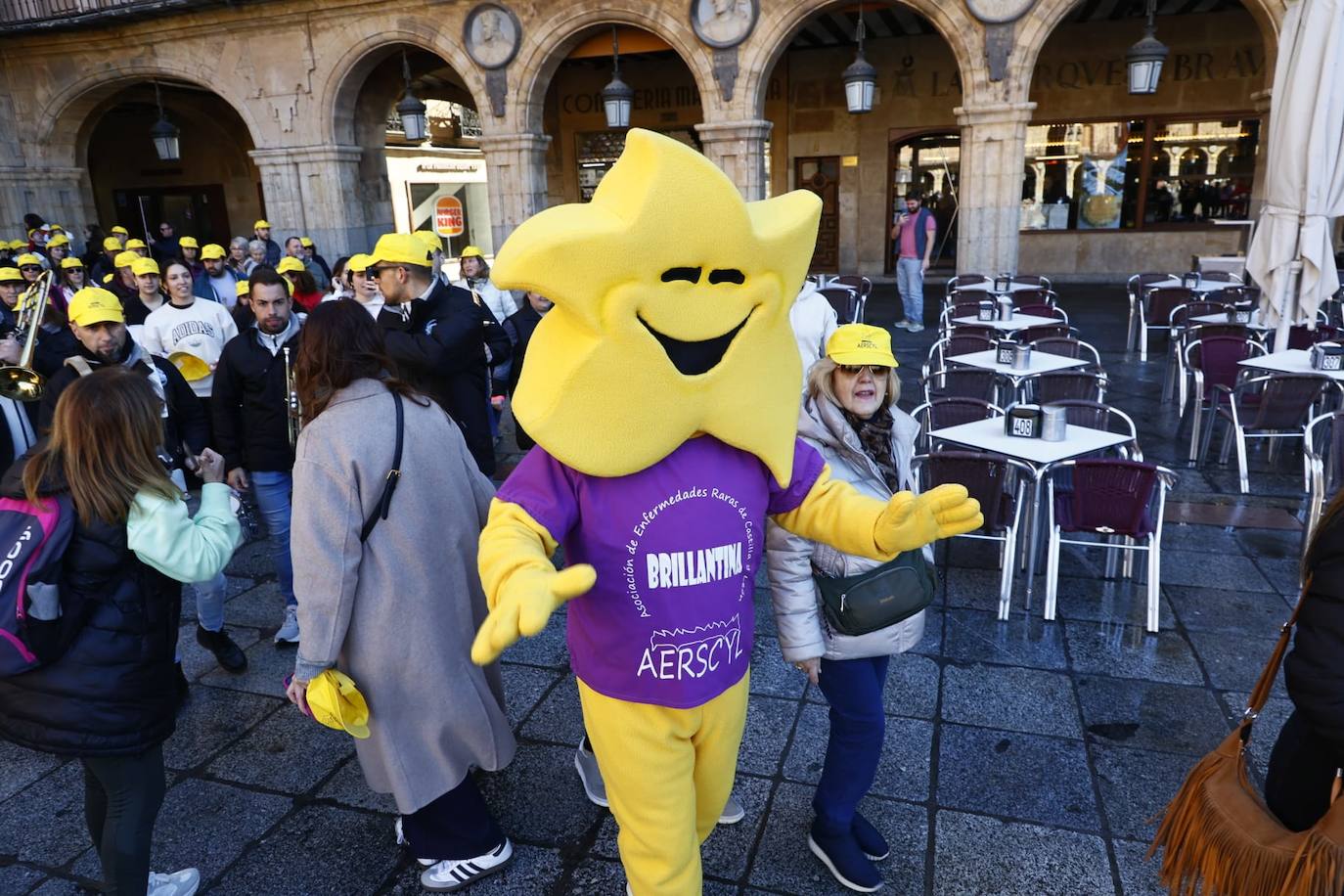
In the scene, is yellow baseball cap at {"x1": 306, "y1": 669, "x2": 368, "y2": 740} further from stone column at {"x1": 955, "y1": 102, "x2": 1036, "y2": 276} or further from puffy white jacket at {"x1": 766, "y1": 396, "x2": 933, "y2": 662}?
stone column at {"x1": 955, "y1": 102, "x2": 1036, "y2": 276}

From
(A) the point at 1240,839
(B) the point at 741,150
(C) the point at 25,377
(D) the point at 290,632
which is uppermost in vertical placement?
(B) the point at 741,150

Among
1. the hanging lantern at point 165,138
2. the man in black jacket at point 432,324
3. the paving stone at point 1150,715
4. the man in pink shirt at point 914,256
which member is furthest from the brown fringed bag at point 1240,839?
the hanging lantern at point 165,138

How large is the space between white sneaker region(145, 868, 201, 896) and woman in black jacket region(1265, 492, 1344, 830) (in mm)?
2877

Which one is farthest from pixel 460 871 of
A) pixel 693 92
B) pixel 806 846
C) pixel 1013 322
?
pixel 693 92

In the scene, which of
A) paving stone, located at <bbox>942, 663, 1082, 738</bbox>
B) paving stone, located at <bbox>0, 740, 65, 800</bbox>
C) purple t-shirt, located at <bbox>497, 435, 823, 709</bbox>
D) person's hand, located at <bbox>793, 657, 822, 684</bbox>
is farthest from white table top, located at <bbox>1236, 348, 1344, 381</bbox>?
paving stone, located at <bbox>0, 740, 65, 800</bbox>

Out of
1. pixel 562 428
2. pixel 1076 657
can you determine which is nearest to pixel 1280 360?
pixel 1076 657

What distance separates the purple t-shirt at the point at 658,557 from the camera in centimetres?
182

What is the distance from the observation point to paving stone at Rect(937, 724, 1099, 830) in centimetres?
285

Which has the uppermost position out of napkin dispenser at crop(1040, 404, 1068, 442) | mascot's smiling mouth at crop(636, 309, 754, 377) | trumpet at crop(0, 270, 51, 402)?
mascot's smiling mouth at crop(636, 309, 754, 377)

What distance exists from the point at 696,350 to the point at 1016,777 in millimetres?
2142

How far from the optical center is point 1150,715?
3.36 metres

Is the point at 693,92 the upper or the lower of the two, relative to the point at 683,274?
upper

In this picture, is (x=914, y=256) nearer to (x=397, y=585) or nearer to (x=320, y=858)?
(x=397, y=585)

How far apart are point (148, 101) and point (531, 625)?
69.0ft
